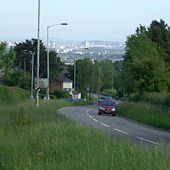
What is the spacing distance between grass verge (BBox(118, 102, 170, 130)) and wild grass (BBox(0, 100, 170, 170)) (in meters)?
22.3

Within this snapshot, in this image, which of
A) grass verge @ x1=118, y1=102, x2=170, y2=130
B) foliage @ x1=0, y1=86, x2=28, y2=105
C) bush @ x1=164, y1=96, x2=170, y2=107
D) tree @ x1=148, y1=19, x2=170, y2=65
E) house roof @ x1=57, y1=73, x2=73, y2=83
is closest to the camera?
grass verge @ x1=118, y1=102, x2=170, y2=130

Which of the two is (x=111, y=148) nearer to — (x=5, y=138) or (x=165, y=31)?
(x=5, y=138)

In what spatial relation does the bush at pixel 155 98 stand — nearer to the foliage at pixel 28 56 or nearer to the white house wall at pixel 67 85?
the foliage at pixel 28 56

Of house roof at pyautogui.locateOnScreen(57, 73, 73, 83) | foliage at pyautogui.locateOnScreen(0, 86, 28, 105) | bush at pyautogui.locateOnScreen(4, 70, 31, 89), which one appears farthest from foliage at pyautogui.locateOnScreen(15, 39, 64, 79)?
foliage at pyautogui.locateOnScreen(0, 86, 28, 105)

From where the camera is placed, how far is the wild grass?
10.8 metres

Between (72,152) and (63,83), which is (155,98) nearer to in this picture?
(72,152)

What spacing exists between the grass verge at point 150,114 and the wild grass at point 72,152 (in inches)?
877

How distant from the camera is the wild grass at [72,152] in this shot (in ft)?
35.5

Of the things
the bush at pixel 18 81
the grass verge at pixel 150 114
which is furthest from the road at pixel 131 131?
the bush at pixel 18 81

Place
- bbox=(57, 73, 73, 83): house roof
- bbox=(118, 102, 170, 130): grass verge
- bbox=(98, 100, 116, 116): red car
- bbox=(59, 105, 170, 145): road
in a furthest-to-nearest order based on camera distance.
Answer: bbox=(57, 73, 73, 83): house roof → bbox=(98, 100, 116, 116): red car → bbox=(118, 102, 170, 130): grass verge → bbox=(59, 105, 170, 145): road

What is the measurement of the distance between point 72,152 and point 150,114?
→ 35.7m

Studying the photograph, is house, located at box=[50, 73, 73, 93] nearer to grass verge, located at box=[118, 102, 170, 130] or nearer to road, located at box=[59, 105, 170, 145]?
grass verge, located at box=[118, 102, 170, 130]

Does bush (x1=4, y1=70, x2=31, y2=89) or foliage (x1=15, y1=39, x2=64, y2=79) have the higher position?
foliage (x1=15, y1=39, x2=64, y2=79)

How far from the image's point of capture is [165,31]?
102125mm
